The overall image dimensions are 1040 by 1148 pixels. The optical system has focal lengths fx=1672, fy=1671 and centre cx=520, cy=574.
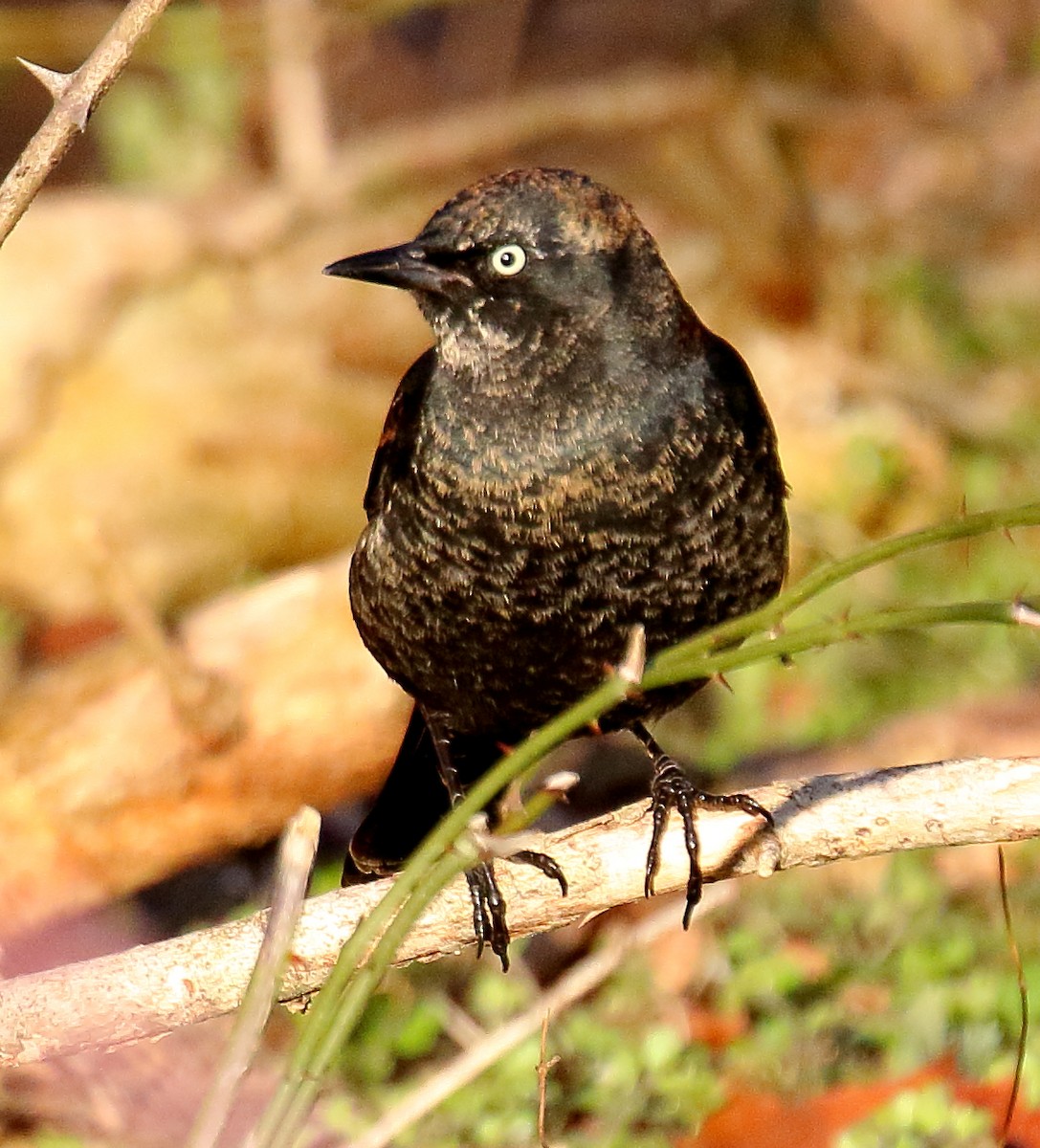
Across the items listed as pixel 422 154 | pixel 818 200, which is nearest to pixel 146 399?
pixel 422 154

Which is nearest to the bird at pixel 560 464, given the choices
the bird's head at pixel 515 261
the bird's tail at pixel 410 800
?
the bird's head at pixel 515 261

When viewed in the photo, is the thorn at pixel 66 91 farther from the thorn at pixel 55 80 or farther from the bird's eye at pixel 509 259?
the bird's eye at pixel 509 259

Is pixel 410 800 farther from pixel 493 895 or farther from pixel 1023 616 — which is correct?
pixel 1023 616

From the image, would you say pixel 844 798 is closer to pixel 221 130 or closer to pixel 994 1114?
pixel 994 1114

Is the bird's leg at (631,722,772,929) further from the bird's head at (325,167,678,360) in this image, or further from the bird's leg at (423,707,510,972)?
the bird's head at (325,167,678,360)

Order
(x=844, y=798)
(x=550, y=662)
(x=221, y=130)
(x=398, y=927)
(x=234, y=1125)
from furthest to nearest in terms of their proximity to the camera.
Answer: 1. (x=221, y=130)
2. (x=234, y=1125)
3. (x=550, y=662)
4. (x=844, y=798)
5. (x=398, y=927)

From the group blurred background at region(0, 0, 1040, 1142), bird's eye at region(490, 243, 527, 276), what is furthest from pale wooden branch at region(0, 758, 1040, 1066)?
blurred background at region(0, 0, 1040, 1142)

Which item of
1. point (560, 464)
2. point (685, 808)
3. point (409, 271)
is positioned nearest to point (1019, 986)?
point (685, 808)
